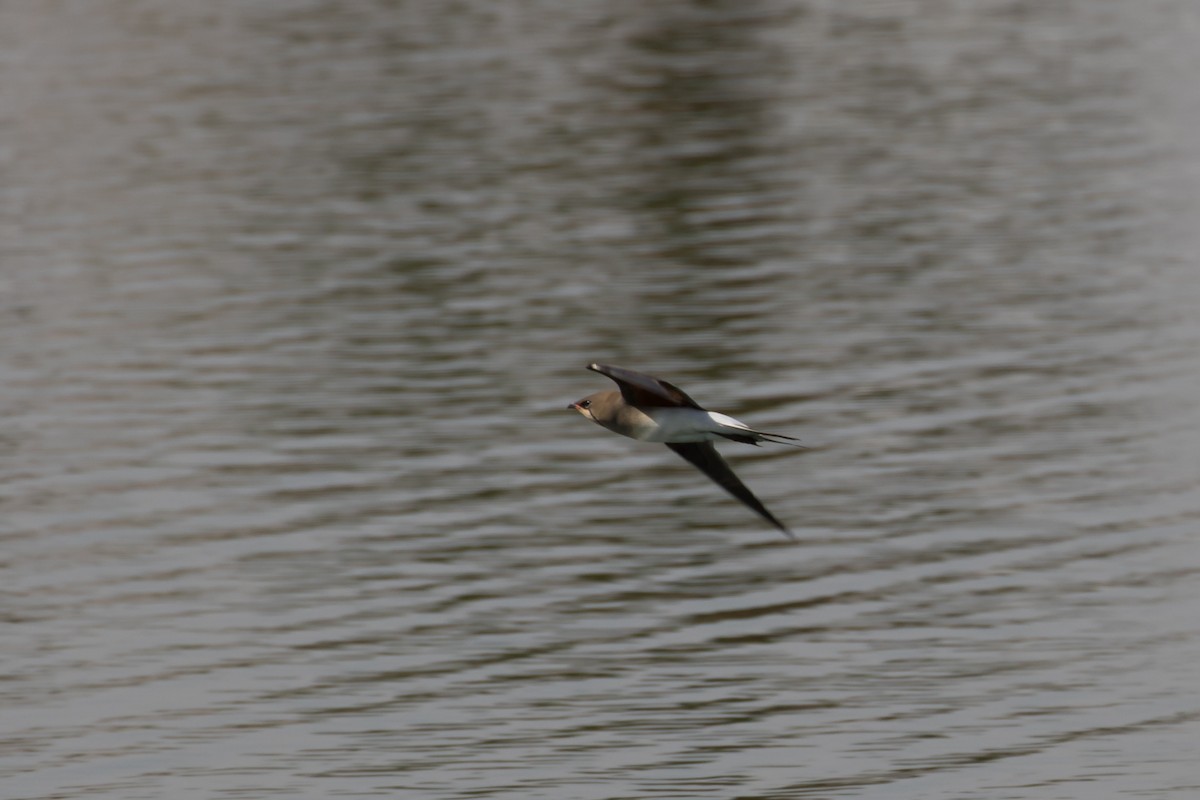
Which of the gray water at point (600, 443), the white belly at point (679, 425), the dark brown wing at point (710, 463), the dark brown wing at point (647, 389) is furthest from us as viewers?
the gray water at point (600, 443)

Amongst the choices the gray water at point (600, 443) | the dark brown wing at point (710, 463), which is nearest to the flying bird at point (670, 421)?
the dark brown wing at point (710, 463)

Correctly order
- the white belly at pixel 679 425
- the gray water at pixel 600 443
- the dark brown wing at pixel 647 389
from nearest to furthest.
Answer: the dark brown wing at pixel 647 389 < the white belly at pixel 679 425 < the gray water at pixel 600 443

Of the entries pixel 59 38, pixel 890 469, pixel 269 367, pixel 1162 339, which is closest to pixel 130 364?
pixel 269 367

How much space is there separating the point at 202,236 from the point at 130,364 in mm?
7305

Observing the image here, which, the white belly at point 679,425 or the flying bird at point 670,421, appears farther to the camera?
the white belly at point 679,425

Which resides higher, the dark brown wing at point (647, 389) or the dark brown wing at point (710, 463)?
the dark brown wing at point (647, 389)

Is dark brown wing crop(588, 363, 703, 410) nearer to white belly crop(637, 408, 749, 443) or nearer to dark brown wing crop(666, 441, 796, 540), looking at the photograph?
white belly crop(637, 408, 749, 443)

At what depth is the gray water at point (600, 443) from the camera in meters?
14.8

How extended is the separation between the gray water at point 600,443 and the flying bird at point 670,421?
2.99 metres

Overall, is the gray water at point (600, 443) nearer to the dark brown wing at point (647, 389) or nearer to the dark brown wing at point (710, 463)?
the dark brown wing at point (710, 463)

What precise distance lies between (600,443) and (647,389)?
1174cm

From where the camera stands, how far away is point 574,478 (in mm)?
20625

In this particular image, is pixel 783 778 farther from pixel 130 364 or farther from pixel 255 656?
pixel 130 364

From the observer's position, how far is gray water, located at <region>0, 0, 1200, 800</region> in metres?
14.8
